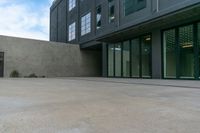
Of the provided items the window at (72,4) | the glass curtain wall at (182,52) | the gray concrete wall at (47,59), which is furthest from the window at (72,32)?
the glass curtain wall at (182,52)

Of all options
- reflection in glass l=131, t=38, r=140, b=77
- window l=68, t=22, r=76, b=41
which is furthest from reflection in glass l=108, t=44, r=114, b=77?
window l=68, t=22, r=76, b=41

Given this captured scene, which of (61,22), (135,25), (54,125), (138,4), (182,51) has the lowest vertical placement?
(54,125)

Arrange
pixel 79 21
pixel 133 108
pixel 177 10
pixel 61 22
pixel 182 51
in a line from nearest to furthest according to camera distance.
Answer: pixel 133 108 < pixel 177 10 < pixel 182 51 < pixel 79 21 < pixel 61 22

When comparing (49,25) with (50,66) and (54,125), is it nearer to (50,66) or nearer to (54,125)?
(50,66)

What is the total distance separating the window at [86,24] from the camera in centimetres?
2514

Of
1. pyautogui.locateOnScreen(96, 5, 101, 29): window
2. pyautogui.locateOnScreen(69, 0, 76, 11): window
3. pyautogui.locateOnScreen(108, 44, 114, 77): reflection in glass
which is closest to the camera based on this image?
pyautogui.locateOnScreen(108, 44, 114, 77): reflection in glass

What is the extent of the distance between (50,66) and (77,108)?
21.4 meters

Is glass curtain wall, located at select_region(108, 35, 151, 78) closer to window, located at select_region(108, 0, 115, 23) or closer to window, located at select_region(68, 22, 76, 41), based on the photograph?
window, located at select_region(108, 0, 115, 23)

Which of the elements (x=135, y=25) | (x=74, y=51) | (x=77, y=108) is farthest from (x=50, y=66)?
(x=77, y=108)

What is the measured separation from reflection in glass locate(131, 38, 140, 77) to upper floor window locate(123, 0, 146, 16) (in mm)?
2351

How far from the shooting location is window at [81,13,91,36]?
25.1 metres

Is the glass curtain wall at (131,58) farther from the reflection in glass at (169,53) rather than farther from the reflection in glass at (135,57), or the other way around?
the reflection in glass at (169,53)

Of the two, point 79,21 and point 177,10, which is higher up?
point 79,21

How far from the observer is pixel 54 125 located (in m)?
2.98
